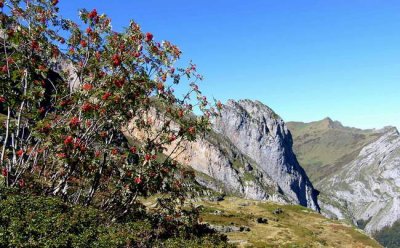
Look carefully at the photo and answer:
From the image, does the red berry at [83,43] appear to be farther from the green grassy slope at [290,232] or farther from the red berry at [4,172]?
the green grassy slope at [290,232]

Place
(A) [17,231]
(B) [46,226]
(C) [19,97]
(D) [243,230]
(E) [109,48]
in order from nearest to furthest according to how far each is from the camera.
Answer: (A) [17,231]
(B) [46,226]
(C) [19,97]
(E) [109,48]
(D) [243,230]

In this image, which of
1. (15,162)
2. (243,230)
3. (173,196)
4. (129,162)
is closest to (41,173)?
(15,162)

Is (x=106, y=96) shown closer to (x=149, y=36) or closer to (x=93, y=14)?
(x=149, y=36)

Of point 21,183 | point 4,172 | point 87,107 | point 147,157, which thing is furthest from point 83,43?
point 21,183

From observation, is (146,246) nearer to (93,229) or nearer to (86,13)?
(93,229)

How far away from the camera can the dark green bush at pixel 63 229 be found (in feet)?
62.4

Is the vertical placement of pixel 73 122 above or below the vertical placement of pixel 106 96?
below

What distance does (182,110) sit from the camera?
A: 104 ft

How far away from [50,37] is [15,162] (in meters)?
9.44

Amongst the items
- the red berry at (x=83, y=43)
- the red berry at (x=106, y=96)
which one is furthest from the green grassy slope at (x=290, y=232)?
the red berry at (x=106, y=96)

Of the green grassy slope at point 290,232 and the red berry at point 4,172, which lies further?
the green grassy slope at point 290,232

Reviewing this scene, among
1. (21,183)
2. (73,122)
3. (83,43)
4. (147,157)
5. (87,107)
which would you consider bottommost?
(21,183)

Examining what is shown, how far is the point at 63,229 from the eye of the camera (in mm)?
20797

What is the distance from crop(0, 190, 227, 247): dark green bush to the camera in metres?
19.0
